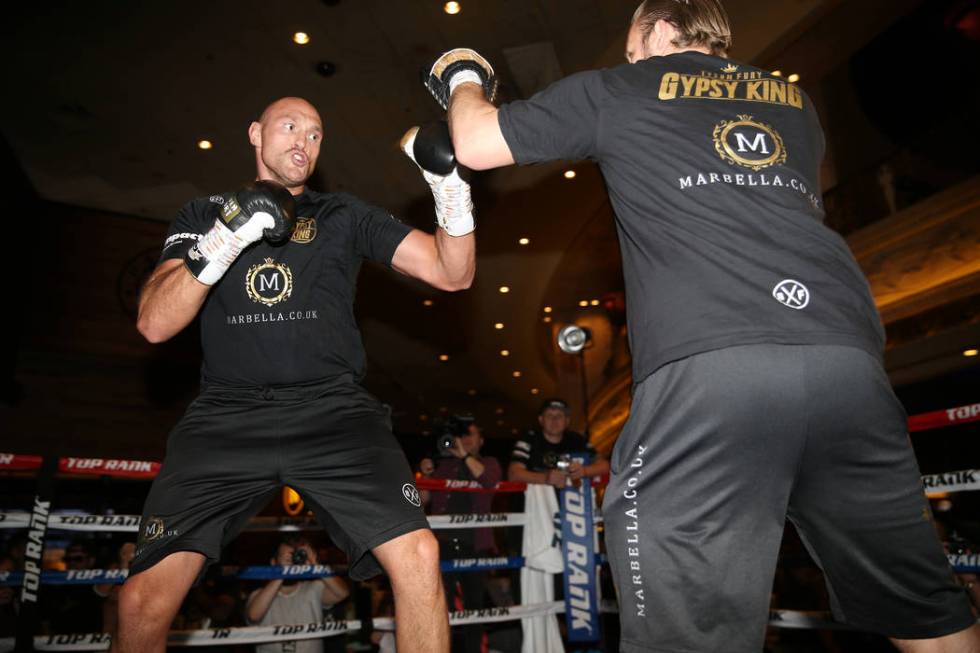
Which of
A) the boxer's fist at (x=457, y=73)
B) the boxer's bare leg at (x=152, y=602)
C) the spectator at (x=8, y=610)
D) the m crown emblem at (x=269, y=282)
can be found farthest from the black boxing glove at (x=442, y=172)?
the spectator at (x=8, y=610)

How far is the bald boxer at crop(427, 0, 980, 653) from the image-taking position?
115 cm

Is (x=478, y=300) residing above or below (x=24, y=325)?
above

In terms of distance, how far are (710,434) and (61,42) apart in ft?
26.6

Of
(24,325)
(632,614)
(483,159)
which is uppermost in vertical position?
(24,325)

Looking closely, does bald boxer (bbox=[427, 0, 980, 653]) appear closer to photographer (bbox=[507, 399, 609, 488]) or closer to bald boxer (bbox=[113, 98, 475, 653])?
bald boxer (bbox=[113, 98, 475, 653])

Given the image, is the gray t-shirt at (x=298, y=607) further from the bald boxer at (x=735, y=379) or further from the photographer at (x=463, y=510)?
the bald boxer at (x=735, y=379)

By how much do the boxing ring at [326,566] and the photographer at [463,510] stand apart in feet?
1.58

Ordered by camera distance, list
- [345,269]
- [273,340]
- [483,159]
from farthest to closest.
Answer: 1. [345,269]
2. [273,340]
3. [483,159]

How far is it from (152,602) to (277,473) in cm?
44

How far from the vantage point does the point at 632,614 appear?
1207 millimetres

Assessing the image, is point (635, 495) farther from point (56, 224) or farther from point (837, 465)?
Answer: point (56, 224)

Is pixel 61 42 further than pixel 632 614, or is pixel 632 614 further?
pixel 61 42

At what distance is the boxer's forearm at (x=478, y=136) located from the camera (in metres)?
1.48

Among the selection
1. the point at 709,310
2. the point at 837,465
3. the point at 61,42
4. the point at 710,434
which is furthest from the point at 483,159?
the point at 61,42
